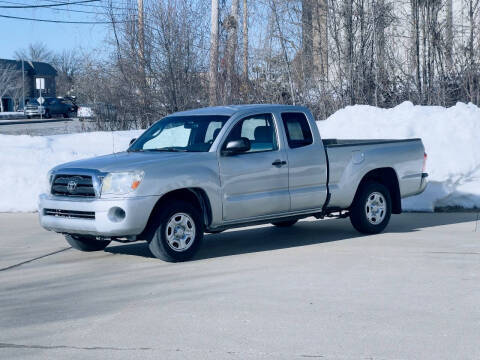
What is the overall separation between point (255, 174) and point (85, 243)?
242 cm

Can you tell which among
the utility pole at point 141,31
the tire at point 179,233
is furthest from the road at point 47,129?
the tire at point 179,233

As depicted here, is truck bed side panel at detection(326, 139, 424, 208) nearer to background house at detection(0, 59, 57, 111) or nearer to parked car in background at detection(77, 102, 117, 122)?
parked car in background at detection(77, 102, 117, 122)

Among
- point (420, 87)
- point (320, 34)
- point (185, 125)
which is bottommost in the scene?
point (185, 125)

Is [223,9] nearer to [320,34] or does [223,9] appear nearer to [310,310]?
[320,34]

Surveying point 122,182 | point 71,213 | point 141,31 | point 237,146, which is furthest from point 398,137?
point 141,31

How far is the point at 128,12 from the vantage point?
2570 cm

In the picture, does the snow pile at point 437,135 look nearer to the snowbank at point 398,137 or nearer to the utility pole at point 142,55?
the snowbank at point 398,137

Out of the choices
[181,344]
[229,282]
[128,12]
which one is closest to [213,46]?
[128,12]

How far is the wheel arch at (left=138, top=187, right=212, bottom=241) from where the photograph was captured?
31.0 ft

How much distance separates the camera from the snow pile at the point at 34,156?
1549 cm

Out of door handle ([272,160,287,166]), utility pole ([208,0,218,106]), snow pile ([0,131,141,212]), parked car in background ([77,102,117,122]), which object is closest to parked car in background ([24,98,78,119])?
parked car in background ([77,102,117,122])

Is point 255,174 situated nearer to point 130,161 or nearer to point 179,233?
point 179,233

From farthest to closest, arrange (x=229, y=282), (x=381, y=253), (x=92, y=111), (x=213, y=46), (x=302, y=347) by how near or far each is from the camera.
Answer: (x=92, y=111) < (x=213, y=46) < (x=381, y=253) < (x=229, y=282) < (x=302, y=347)

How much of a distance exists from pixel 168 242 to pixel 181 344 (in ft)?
11.3
